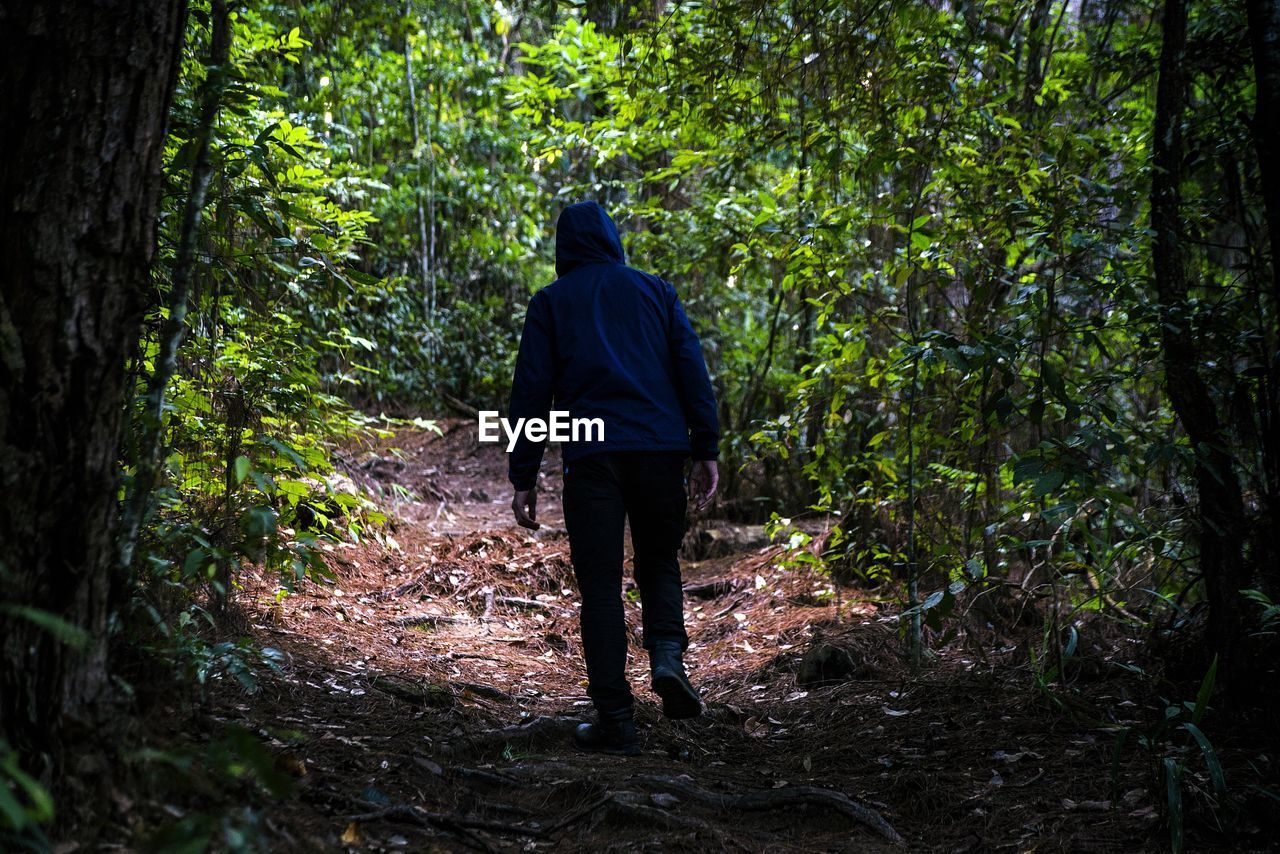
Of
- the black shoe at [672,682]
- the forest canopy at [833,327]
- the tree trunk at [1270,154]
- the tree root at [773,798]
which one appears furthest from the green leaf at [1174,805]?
the black shoe at [672,682]

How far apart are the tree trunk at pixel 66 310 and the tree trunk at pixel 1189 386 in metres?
3.41

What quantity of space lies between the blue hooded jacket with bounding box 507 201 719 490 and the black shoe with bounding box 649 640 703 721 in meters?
0.83

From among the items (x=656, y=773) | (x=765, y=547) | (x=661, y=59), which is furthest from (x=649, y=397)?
(x=765, y=547)

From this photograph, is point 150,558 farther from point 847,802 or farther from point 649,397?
point 847,802

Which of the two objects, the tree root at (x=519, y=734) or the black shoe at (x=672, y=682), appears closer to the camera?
the tree root at (x=519, y=734)

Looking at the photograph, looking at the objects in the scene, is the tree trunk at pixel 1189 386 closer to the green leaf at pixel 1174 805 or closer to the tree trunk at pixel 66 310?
the green leaf at pixel 1174 805

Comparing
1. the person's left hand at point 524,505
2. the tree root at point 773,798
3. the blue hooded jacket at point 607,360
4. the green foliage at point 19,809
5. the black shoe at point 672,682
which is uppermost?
the blue hooded jacket at point 607,360

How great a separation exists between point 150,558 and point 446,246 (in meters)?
11.8

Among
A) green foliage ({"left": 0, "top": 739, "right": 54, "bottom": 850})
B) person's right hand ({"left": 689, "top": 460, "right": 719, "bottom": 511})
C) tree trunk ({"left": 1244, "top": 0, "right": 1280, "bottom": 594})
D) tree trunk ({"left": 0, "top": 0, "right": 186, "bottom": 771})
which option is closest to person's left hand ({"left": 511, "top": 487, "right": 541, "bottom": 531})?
person's right hand ({"left": 689, "top": 460, "right": 719, "bottom": 511})

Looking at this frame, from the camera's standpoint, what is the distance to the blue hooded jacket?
3.82 m

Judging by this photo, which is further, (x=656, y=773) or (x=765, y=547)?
(x=765, y=547)

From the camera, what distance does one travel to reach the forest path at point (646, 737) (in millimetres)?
2803

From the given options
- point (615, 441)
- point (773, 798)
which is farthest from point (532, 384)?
point (773, 798)

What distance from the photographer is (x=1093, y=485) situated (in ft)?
10.9
